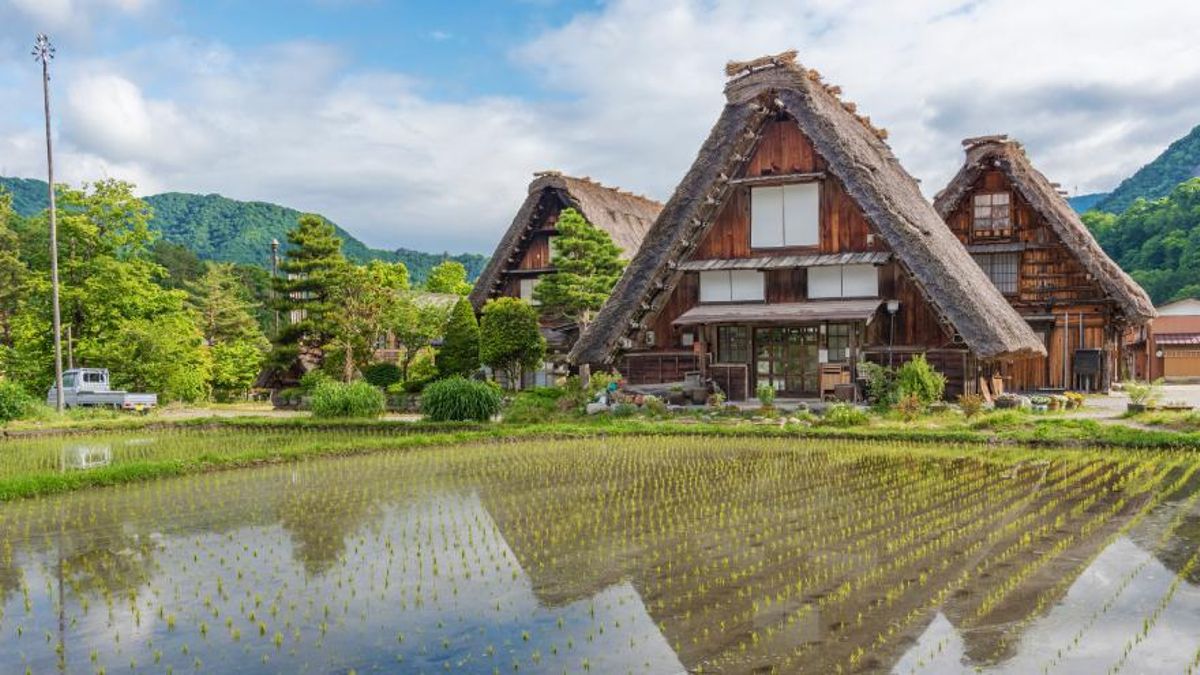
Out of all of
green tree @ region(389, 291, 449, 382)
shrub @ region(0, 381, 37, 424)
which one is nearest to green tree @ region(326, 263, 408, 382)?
green tree @ region(389, 291, 449, 382)

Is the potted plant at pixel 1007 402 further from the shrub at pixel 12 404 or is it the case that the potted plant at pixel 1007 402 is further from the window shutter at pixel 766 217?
the shrub at pixel 12 404

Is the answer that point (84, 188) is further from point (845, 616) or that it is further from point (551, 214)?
point (845, 616)

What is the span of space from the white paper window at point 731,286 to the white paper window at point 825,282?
1211 mm

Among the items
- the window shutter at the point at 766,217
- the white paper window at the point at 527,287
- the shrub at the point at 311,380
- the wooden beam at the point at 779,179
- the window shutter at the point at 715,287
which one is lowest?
the shrub at the point at 311,380

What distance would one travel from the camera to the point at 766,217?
22250 millimetres

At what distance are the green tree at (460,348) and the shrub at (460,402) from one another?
26.6 ft

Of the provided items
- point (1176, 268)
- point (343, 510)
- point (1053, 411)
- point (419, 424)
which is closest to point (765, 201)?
point (1053, 411)

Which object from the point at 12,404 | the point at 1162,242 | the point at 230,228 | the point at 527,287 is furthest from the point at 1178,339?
the point at 230,228

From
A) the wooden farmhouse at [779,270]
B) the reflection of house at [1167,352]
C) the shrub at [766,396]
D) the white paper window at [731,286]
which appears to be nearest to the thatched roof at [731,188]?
the wooden farmhouse at [779,270]

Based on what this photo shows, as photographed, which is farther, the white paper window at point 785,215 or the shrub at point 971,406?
the white paper window at point 785,215

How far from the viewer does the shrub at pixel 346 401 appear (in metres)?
21.2

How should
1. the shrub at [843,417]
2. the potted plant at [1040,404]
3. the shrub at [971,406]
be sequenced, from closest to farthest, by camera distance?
1. the shrub at [971,406]
2. the shrub at [843,417]
3. the potted plant at [1040,404]

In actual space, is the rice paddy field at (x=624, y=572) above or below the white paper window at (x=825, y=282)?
below

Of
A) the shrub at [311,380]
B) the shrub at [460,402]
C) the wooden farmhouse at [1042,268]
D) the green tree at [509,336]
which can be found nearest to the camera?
the shrub at [460,402]
